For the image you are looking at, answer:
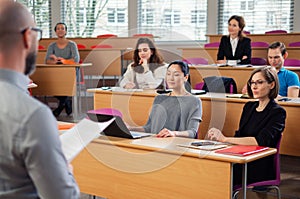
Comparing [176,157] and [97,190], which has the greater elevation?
[176,157]

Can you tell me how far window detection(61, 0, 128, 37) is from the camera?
12328mm

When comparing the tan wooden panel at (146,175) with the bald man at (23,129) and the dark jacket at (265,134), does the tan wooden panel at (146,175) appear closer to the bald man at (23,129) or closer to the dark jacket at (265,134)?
the dark jacket at (265,134)

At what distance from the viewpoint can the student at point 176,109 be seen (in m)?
3.67

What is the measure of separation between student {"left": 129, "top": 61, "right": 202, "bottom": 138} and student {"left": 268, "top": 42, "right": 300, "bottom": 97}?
156 centimetres

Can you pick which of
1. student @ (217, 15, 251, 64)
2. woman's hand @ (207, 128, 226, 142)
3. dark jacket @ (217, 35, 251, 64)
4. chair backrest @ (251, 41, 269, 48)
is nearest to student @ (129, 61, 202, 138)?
woman's hand @ (207, 128, 226, 142)

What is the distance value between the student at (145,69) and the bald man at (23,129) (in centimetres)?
414

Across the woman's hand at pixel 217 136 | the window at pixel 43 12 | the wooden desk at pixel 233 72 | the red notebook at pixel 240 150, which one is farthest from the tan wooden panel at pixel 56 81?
the window at pixel 43 12

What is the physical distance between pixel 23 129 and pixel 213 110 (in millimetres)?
3540

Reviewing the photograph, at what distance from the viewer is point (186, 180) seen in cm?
293

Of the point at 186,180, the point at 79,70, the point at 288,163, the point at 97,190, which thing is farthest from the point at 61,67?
the point at 186,180

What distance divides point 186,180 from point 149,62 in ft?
9.02

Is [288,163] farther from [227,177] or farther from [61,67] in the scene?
[61,67]

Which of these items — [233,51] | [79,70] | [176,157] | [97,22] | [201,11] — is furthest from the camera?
[97,22]

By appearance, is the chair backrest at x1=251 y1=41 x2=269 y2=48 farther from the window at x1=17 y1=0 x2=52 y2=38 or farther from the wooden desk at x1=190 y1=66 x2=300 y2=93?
the window at x1=17 y1=0 x2=52 y2=38
